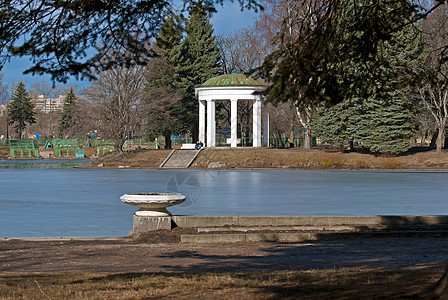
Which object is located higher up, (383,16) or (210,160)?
(383,16)

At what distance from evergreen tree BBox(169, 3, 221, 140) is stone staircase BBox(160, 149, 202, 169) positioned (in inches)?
471

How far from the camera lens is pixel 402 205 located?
721 inches

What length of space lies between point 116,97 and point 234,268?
135 feet

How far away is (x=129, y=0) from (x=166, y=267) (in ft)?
14.5

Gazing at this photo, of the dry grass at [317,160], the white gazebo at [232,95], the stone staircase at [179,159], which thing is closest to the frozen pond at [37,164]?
the stone staircase at [179,159]

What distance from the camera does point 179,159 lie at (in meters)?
45.1

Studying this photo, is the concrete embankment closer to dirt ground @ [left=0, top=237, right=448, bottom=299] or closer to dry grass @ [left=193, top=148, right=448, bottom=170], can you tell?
dirt ground @ [left=0, top=237, right=448, bottom=299]

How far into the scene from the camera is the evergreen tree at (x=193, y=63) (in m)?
59.0

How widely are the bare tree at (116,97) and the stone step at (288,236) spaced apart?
3689 centimetres

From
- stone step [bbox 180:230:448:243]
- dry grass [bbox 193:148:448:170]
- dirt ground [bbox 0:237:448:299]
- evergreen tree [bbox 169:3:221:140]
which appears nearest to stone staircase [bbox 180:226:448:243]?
stone step [bbox 180:230:448:243]

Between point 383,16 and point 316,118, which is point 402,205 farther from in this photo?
point 316,118

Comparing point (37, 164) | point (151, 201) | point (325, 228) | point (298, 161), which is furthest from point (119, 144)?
point (325, 228)

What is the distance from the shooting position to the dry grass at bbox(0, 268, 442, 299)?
6.33 meters

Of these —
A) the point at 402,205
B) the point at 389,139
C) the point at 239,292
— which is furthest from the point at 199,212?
the point at 389,139
